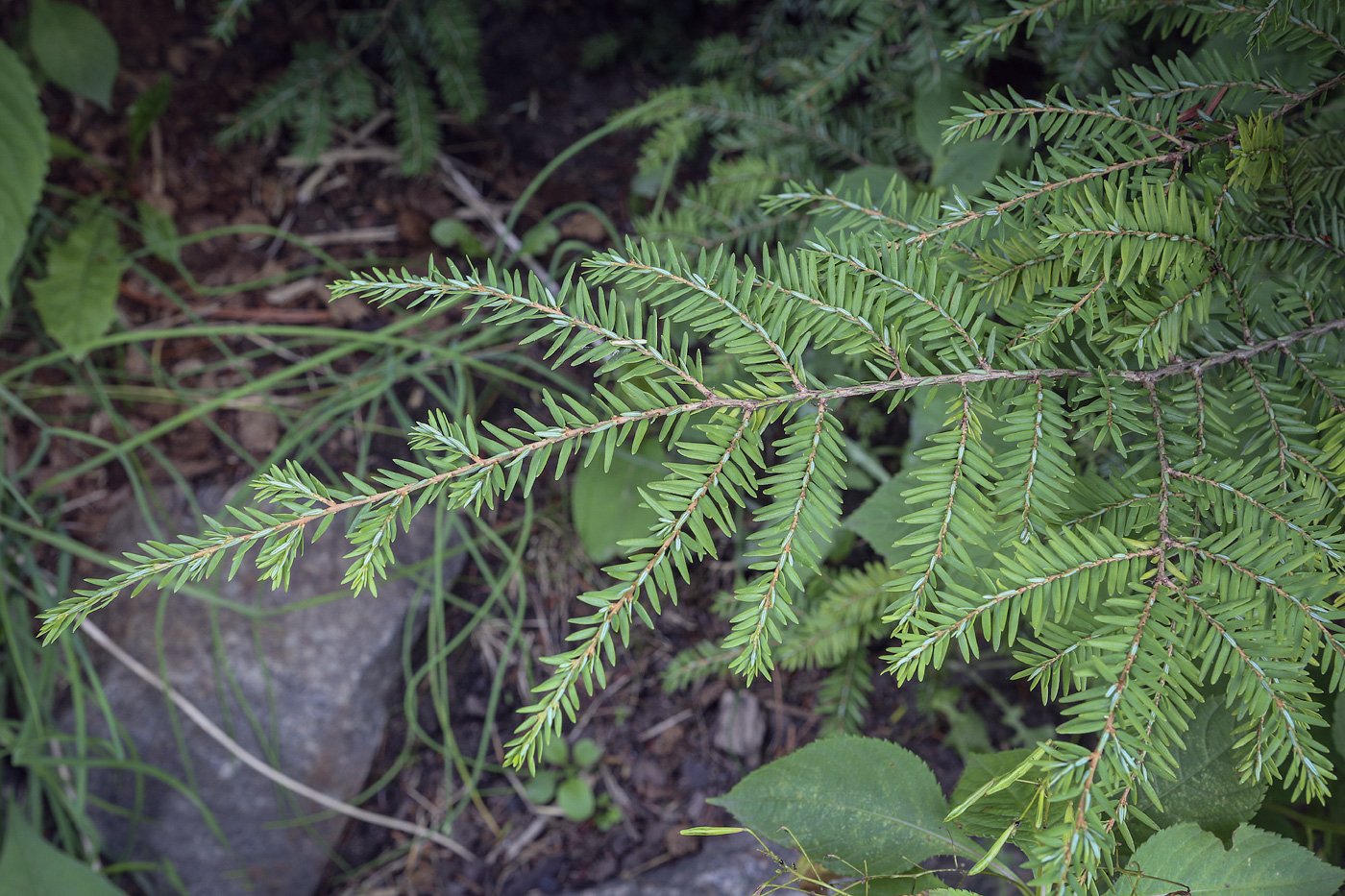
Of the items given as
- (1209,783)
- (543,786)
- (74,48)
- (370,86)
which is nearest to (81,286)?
(74,48)

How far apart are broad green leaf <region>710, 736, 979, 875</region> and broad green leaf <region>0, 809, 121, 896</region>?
1.62 metres

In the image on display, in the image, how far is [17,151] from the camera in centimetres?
181

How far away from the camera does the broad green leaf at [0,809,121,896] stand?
1.74 m

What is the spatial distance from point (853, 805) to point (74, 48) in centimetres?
265

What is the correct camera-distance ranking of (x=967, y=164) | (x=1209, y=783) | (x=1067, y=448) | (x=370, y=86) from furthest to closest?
1. (x=370, y=86)
2. (x=967, y=164)
3. (x=1209, y=783)
4. (x=1067, y=448)

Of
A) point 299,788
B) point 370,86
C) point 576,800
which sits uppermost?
point 370,86

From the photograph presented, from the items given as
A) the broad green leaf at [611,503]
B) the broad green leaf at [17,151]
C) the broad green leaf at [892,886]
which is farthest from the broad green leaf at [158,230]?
the broad green leaf at [892,886]

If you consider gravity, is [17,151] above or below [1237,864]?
above

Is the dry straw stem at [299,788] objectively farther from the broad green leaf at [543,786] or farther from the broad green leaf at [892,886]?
the broad green leaf at [892,886]

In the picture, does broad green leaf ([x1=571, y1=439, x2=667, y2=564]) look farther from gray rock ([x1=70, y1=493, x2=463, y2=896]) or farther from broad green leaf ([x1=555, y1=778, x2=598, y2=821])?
broad green leaf ([x1=555, y1=778, x2=598, y2=821])

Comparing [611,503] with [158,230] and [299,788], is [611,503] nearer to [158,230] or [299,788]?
[299,788]

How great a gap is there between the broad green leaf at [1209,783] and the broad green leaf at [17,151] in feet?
8.28

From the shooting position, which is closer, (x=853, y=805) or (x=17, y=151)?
(x=853, y=805)

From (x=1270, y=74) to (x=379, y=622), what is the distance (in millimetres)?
2188
